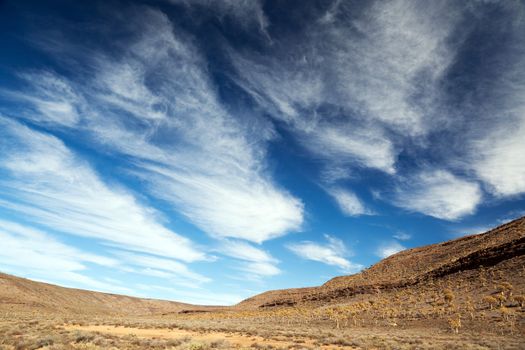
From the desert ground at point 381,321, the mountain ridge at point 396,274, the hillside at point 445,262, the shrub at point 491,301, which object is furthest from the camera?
the mountain ridge at point 396,274

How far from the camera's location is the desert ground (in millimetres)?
20156

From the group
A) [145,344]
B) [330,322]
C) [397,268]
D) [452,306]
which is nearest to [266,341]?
[145,344]

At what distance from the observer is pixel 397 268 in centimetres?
6575

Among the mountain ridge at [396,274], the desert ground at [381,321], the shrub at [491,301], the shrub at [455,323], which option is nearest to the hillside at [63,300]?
the mountain ridge at [396,274]

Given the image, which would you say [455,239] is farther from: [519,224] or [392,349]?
[392,349]

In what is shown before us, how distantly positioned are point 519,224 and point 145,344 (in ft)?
197

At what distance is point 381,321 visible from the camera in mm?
34125

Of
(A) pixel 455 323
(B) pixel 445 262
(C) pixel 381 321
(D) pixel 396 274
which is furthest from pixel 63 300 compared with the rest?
(A) pixel 455 323

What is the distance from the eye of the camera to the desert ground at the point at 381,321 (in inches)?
794

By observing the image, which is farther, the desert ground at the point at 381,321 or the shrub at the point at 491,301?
the shrub at the point at 491,301

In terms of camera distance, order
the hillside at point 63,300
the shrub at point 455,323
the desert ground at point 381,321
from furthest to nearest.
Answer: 1. the hillside at point 63,300
2. the shrub at point 455,323
3. the desert ground at point 381,321

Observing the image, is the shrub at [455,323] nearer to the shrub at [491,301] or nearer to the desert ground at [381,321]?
the desert ground at [381,321]

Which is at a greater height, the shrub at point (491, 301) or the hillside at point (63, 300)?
the shrub at point (491, 301)

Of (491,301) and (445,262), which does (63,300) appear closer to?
(445,262)
